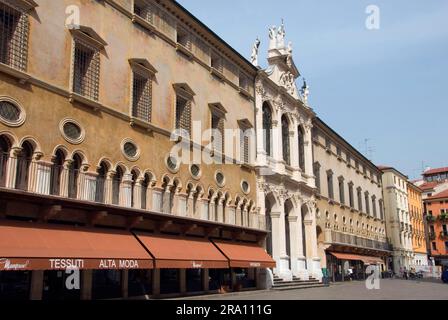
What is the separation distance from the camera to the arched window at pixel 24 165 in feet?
51.8

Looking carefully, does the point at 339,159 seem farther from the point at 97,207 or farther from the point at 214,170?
the point at 97,207

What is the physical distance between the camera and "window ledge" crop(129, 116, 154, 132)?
68.1 feet

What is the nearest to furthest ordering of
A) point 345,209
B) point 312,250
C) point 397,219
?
point 312,250
point 345,209
point 397,219

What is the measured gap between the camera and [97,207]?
57.2 feet

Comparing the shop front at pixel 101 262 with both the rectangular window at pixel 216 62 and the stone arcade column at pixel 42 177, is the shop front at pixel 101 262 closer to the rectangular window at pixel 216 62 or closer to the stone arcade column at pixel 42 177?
the stone arcade column at pixel 42 177

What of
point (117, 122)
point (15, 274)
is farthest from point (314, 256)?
point (15, 274)

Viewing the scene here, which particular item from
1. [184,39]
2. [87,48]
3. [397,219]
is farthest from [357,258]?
[87,48]

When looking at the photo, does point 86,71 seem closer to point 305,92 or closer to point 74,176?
point 74,176

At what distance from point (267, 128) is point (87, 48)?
17484 millimetres

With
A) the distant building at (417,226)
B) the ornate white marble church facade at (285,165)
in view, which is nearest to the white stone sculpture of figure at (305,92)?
the ornate white marble church facade at (285,165)

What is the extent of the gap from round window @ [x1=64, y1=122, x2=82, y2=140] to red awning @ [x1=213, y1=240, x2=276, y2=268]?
384 inches

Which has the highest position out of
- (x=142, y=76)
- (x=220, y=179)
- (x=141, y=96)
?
(x=142, y=76)

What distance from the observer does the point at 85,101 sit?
18.4 meters
